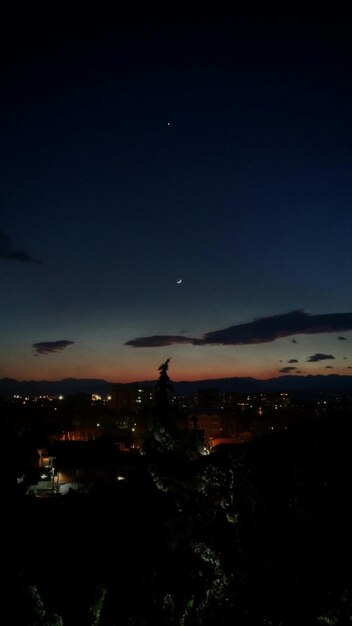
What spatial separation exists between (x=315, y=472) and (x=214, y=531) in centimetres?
138

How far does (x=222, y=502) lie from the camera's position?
15.4ft

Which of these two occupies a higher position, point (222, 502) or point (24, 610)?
point (222, 502)

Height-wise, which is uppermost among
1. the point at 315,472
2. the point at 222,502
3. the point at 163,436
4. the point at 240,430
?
the point at 163,436

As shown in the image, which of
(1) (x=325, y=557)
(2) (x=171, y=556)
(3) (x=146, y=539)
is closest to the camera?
(1) (x=325, y=557)

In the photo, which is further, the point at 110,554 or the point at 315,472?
the point at 110,554

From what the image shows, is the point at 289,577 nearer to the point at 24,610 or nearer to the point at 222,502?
the point at 222,502

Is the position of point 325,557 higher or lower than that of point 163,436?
lower

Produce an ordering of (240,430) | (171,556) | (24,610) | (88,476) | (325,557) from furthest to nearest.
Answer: (240,430), (88,476), (171,556), (24,610), (325,557)

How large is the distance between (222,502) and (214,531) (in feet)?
1.49

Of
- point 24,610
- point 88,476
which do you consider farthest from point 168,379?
Result: point 24,610

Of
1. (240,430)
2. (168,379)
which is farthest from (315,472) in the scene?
(240,430)

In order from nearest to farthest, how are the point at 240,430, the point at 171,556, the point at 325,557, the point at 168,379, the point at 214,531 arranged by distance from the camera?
1. the point at 325,557
2. the point at 214,531
3. the point at 171,556
4. the point at 168,379
5. the point at 240,430

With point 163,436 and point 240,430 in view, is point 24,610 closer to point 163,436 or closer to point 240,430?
point 163,436

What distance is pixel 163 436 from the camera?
482 cm
